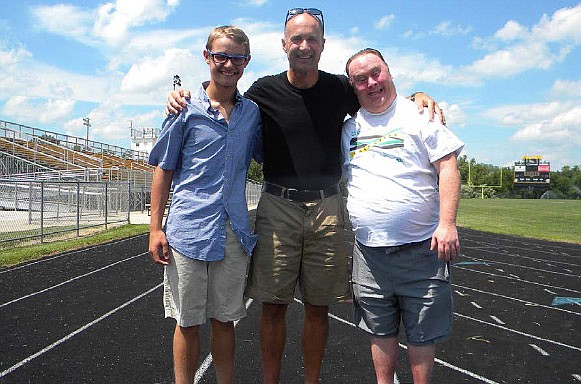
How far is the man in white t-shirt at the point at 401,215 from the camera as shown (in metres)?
2.53

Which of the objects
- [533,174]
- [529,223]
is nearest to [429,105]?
[529,223]

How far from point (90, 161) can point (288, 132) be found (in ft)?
105

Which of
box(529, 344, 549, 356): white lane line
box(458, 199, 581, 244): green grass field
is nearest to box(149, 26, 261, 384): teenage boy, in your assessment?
box(529, 344, 549, 356): white lane line

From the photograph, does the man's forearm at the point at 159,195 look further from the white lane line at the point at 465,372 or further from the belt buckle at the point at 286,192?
the white lane line at the point at 465,372

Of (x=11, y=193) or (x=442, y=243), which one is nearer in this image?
(x=442, y=243)

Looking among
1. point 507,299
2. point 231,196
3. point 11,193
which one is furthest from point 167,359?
point 11,193

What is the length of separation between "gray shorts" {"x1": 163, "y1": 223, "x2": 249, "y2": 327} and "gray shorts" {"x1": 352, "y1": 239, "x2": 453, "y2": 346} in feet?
2.39

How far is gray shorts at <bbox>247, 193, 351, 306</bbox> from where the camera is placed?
2.86 meters

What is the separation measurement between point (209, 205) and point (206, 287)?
48 cm

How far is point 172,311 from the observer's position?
Answer: 2.80 metres

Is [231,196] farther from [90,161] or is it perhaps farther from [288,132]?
[90,161]

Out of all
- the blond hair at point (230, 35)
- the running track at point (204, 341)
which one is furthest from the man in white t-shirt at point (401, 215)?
the running track at point (204, 341)

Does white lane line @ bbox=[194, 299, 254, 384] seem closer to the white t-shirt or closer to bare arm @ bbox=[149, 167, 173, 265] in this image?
bare arm @ bbox=[149, 167, 173, 265]

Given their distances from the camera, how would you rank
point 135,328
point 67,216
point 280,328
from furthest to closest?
point 67,216 < point 135,328 < point 280,328
